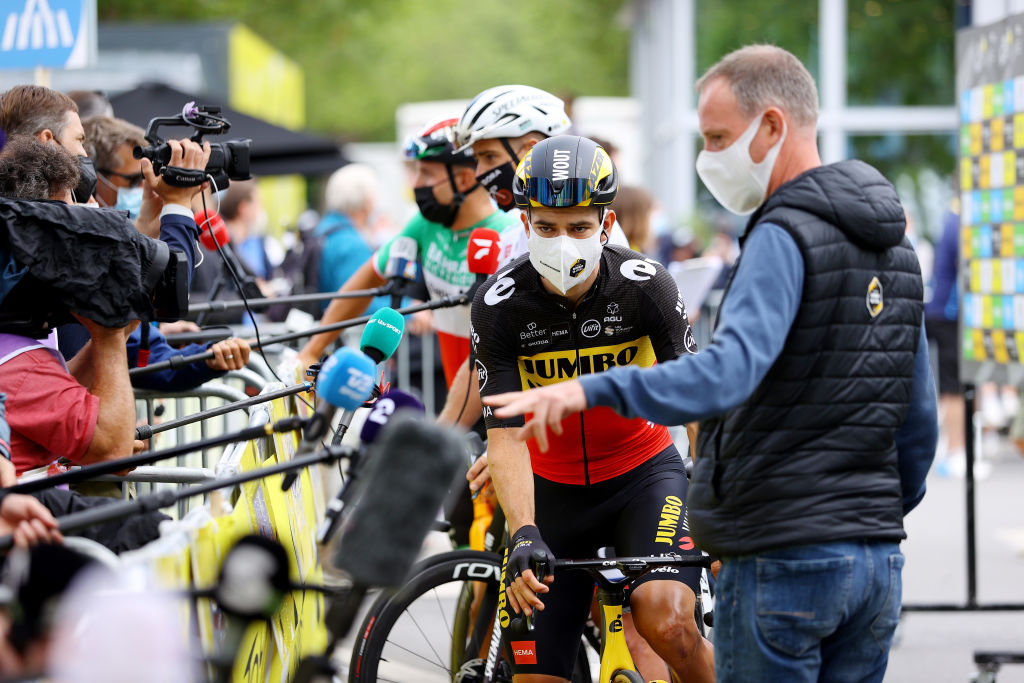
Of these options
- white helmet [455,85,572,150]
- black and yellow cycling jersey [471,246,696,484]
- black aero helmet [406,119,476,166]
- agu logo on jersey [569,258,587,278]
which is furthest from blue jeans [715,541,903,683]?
black aero helmet [406,119,476,166]

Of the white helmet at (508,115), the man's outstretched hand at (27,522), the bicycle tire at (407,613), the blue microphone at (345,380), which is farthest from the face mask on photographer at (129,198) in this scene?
the blue microphone at (345,380)

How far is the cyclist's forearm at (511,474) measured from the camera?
4.02 metres

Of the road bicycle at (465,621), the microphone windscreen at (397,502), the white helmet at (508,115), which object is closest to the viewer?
the microphone windscreen at (397,502)

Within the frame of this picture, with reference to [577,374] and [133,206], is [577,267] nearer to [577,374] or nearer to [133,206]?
[577,374]

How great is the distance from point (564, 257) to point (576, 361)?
1.19 feet

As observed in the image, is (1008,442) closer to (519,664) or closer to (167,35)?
(519,664)

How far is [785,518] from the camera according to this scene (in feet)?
10.0

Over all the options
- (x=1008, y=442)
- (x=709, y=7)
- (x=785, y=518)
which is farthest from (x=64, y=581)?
(x=709, y=7)

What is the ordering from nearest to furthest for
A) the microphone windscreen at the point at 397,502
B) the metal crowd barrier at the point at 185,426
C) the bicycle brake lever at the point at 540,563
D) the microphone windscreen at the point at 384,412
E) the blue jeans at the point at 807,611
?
the microphone windscreen at the point at 397,502, the microphone windscreen at the point at 384,412, the blue jeans at the point at 807,611, the bicycle brake lever at the point at 540,563, the metal crowd barrier at the point at 185,426

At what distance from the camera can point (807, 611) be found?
306 cm

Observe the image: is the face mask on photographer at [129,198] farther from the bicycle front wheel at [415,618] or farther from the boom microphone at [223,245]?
the bicycle front wheel at [415,618]

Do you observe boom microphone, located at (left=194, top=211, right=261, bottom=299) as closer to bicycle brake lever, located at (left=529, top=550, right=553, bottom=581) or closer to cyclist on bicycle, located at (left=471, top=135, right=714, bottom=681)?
cyclist on bicycle, located at (left=471, top=135, right=714, bottom=681)

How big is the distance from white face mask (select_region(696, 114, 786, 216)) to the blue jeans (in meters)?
0.88

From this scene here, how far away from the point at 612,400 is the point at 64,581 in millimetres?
1197
